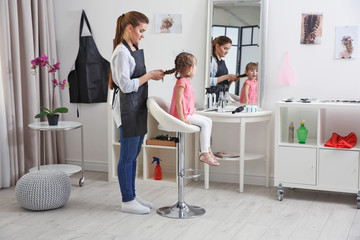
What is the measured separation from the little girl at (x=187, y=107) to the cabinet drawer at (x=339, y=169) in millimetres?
899

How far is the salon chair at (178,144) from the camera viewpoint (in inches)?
124

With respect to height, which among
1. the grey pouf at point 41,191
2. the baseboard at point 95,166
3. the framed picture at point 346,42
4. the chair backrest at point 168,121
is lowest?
the baseboard at point 95,166

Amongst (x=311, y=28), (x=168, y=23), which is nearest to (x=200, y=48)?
(x=168, y=23)

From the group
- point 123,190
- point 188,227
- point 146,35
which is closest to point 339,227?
point 188,227

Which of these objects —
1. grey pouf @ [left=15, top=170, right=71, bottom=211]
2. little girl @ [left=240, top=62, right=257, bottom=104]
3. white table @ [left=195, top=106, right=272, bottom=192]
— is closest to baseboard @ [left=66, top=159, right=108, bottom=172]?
white table @ [left=195, top=106, right=272, bottom=192]

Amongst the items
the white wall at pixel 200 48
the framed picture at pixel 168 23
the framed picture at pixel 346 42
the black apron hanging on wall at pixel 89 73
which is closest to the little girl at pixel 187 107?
the white wall at pixel 200 48

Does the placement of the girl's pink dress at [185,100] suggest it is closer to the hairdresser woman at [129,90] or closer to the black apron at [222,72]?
the hairdresser woman at [129,90]

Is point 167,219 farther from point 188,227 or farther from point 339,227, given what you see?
point 339,227

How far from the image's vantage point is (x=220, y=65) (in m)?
4.23

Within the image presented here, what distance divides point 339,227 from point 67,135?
2.82 metres

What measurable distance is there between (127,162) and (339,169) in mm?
1549

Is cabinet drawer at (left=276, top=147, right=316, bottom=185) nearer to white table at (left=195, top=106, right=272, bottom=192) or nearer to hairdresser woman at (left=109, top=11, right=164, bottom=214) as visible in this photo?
white table at (left=195, top=106, right=272, bottom=192)

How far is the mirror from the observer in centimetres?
408

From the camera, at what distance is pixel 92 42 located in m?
4.62
